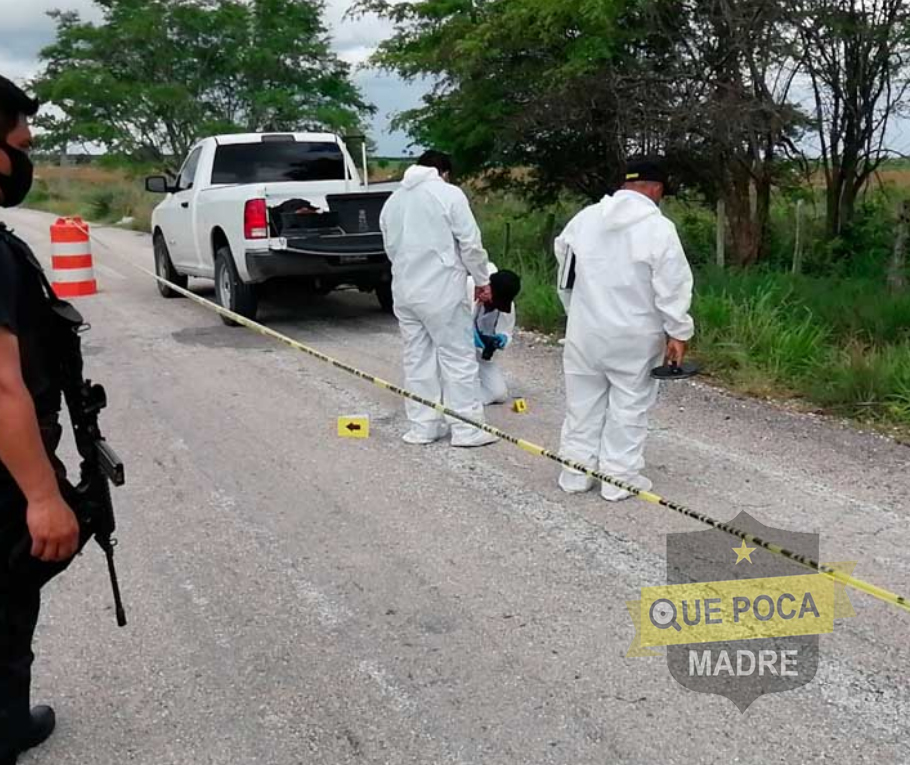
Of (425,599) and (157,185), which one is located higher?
(157,185)

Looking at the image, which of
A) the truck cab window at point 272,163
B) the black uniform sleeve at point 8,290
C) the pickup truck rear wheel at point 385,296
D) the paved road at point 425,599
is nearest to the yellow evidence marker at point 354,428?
the paved road at point 425,599

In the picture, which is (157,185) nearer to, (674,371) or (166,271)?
(166,271)

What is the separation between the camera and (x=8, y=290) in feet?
7.12

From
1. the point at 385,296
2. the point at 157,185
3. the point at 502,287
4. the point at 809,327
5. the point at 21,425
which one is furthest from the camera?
the point at 157,185

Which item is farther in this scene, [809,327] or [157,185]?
[157,185]

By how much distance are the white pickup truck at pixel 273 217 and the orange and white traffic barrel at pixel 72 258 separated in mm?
1020

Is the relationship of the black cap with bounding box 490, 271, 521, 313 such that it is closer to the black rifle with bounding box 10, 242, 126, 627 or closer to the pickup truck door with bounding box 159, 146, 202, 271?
the black rifle with bounding box 10, 242, 126, 627

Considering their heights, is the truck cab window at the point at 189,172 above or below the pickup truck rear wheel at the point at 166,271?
above

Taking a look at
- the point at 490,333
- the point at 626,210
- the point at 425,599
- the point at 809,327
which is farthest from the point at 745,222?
the point at 425,599

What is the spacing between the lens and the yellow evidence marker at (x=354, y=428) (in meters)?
6.02

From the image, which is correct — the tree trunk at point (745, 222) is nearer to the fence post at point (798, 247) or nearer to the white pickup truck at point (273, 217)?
the fence post at point (798, 247)

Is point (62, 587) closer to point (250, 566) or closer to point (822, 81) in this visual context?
point (250, 566)

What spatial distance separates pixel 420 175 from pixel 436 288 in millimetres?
662

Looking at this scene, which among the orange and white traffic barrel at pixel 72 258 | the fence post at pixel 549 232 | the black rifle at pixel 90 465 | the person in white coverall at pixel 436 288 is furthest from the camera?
the fence post at pixel 549 232
